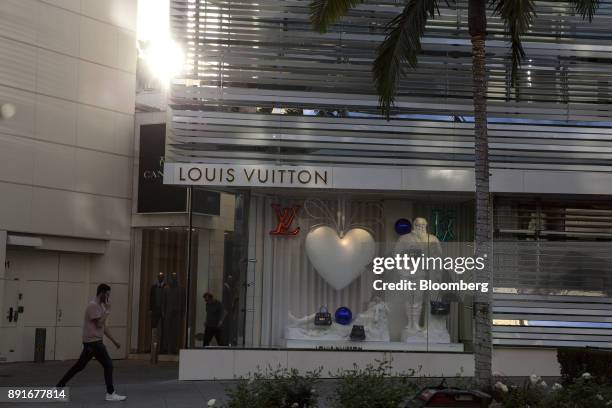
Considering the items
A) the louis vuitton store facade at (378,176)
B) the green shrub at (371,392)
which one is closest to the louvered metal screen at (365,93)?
the louis vuitton store facade at (378,176)

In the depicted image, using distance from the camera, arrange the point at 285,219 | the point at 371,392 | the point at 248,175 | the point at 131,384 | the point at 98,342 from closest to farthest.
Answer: the point at 371,392
the point at 98,342
the point at 131,384
the point at 248,175
the point at 285,219

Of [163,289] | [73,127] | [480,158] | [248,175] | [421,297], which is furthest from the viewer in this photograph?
[163,289]

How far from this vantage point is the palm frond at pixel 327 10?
15174 millimetres

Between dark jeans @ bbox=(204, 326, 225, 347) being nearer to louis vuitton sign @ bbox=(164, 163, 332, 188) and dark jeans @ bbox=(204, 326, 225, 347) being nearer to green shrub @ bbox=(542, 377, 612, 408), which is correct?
louis vuitton sign @ bbox=(164, 163, 332, 188)

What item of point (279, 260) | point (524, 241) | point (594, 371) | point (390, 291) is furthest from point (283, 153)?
point (594, 371)

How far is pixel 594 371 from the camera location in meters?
16.0

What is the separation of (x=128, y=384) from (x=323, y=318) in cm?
387

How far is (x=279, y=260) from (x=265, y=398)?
27.1 feet

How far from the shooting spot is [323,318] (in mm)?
19609

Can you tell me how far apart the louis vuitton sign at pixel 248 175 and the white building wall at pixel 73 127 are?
20.1 feet

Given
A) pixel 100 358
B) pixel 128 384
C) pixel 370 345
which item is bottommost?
pixel 128 384

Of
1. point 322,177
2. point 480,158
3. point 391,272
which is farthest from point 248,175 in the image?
point 480,158

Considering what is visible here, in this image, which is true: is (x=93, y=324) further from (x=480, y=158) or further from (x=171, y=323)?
(x=171, y=323)

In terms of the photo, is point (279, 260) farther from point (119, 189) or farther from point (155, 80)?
point (155, 80)
